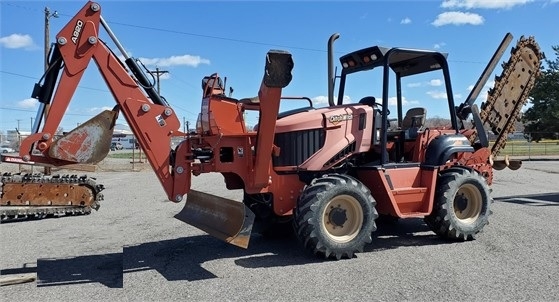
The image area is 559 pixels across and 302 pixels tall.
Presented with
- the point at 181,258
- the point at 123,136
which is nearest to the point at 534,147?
the point at 123,136

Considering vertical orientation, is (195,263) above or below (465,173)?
below

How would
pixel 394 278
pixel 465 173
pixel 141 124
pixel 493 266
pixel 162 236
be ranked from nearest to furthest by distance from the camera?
pixel 394 278, pixel 493 266, pixel 141 124, pixel 465 173, pixel 162 236

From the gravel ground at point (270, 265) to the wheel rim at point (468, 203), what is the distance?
424 mm

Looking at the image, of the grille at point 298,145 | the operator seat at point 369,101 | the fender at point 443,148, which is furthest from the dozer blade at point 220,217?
the fender at point 443,148

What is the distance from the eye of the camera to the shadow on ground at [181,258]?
5855 mm

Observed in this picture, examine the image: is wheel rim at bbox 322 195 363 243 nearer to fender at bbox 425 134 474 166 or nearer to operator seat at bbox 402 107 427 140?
fender at bbox 425 134 474 166

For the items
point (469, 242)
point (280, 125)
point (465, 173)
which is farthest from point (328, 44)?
point (469, 242)

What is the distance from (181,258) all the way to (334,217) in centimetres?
213

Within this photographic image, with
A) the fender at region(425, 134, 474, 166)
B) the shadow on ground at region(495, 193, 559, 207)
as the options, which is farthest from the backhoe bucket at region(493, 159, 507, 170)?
the fender at region(425, 134, 474, 166)

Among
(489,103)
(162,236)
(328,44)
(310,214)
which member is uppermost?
(328,44)

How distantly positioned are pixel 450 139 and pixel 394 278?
3.05 metres

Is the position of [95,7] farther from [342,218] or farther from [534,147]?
[534,147]

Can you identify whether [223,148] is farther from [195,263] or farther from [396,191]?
[396,191]

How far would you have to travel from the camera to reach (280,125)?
22.6ft
